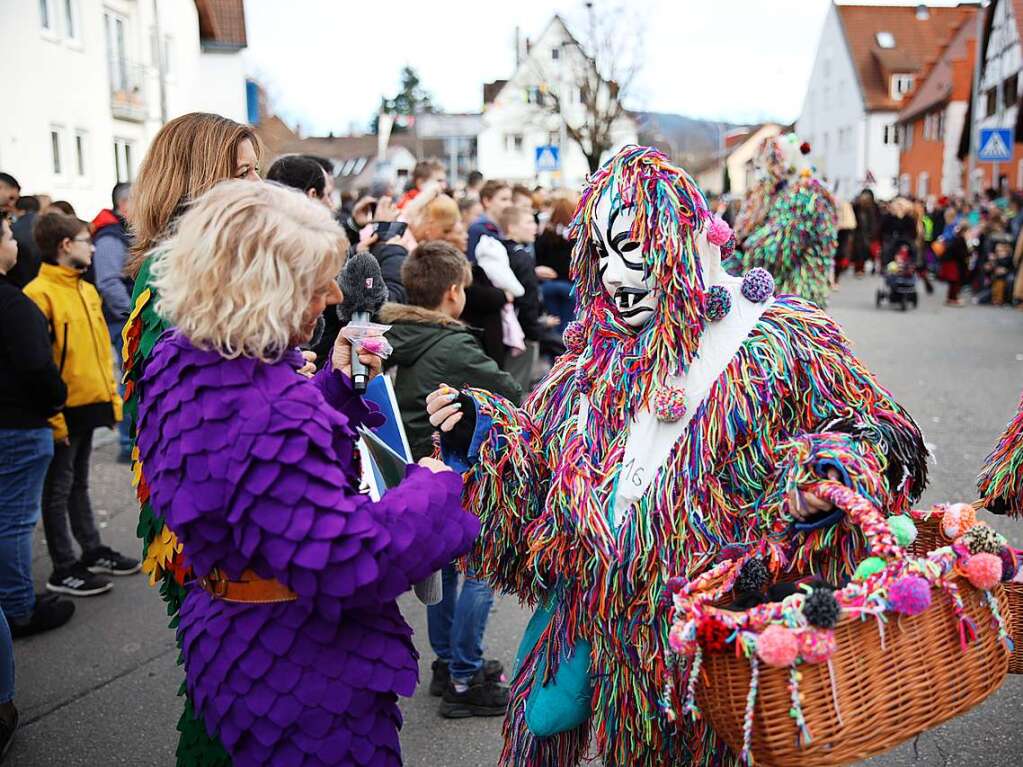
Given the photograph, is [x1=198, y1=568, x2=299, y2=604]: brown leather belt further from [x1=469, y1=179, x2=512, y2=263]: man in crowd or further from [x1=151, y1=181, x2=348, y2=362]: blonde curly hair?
[x1=469, y1=179, x2=512, y2=263]: man in crowd

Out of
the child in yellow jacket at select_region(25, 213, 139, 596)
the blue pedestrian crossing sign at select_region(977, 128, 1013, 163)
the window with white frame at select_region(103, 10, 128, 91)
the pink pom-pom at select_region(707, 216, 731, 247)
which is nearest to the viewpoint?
the pink pom-pom at select_region(707, 216, 731, 247)

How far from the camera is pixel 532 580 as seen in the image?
2523 mm

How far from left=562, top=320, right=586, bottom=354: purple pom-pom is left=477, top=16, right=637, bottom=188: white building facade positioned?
124ft

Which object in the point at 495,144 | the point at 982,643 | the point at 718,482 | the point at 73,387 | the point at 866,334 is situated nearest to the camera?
the point at 982,643

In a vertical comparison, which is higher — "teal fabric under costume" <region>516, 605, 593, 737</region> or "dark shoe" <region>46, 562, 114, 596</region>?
"teal fabric under costume" <region>516, 605, 593, 737</region>

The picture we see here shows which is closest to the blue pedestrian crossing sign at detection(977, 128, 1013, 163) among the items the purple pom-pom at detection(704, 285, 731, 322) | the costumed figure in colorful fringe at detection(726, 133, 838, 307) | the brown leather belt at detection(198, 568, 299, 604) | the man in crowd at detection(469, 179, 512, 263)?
the man in crowd at detection(469, 179, 512, 263)

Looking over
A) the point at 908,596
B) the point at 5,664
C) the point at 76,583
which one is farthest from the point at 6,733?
the point at 908,596

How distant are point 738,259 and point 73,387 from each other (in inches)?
153

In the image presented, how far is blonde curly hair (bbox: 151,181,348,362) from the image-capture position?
1813 millimetres

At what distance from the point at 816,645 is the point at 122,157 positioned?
2304 centimetres

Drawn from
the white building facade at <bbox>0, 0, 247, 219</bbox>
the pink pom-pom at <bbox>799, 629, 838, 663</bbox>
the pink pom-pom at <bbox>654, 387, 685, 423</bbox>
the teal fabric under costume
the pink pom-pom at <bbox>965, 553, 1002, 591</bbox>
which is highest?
the white building facade at <bbox>0, 0, 247, 219</bbox>

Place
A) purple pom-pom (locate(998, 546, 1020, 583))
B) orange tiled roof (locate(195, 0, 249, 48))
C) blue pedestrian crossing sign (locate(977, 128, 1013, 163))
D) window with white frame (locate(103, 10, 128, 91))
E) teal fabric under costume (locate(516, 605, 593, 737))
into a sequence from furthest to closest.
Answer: orange tiled roof (locate(195, 0, 249, 48)) → window with white frame (locate(103, 10, 128, 91)) → blue pedestrian crossing sign (locate(977, 128, 1013, 163)) → teal fabric under costume (locate(516, 605, 593, 737)) → purple pom-pom (locate(998, 546, 1020, 583))

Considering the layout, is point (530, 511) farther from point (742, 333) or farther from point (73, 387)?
point (73, 387)

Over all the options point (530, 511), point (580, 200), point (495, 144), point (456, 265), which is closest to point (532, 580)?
point (530, 511)
